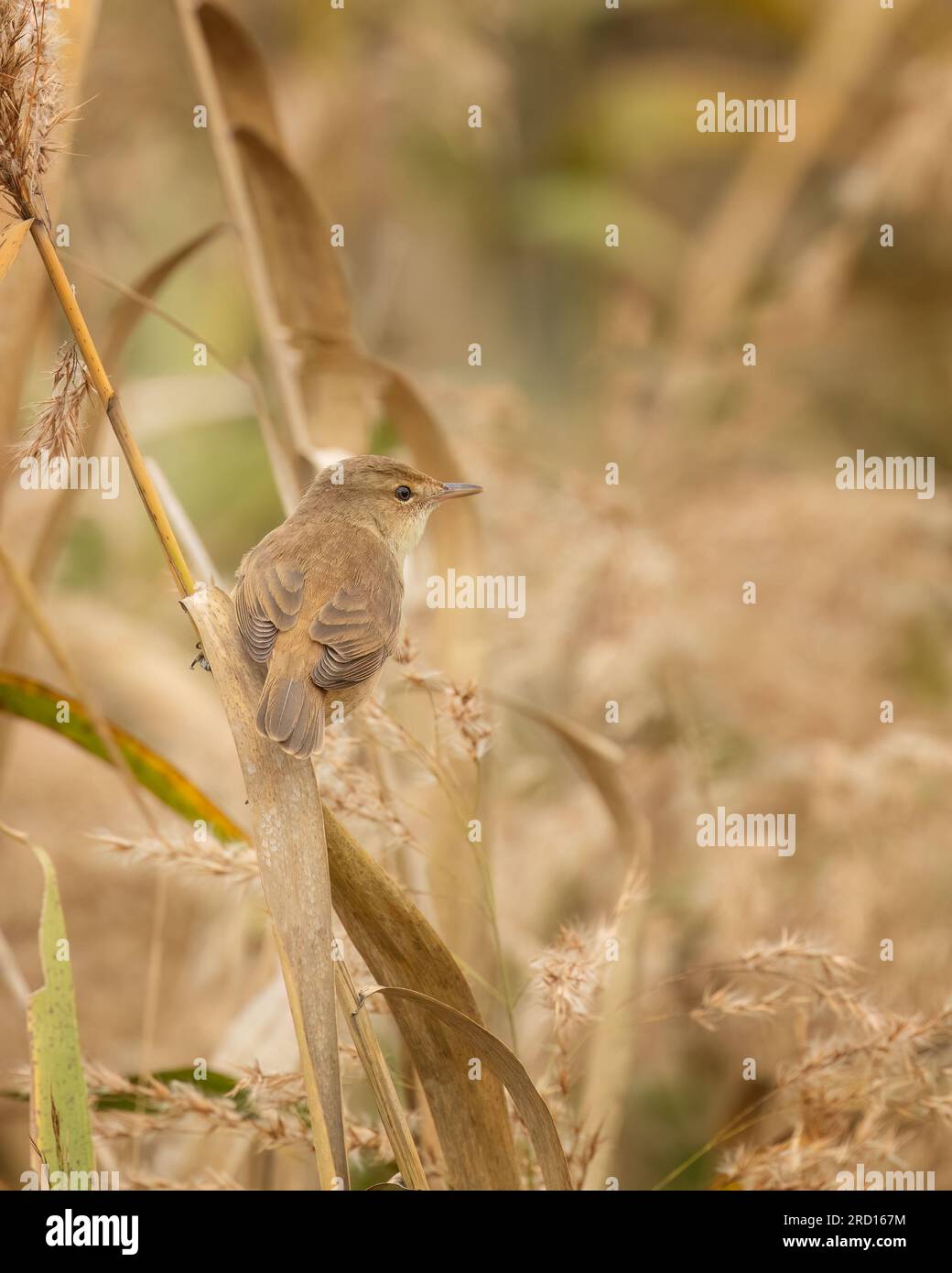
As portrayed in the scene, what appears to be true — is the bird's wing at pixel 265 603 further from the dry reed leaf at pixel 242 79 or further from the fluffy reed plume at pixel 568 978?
the dry reed leaf at pixel 242 79

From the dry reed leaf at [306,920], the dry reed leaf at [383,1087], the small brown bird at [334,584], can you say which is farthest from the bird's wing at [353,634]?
the dry reed leaf at [383,1087]

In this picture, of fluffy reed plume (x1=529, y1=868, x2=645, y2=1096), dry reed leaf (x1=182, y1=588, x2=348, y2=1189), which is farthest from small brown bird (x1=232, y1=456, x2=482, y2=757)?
fluffy reed plume (x1=529, y1=868, x2=645, y2=1096)

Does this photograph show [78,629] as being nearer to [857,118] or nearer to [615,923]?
[615,923]

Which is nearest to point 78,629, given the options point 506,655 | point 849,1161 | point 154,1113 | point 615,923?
point 506,655

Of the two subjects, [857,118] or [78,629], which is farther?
[857,118]

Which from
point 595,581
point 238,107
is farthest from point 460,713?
point 595,581

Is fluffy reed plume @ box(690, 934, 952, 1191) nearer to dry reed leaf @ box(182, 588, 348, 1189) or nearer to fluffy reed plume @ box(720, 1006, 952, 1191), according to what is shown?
fluffy reed plume @ box(720, 1006, 952, 1191)

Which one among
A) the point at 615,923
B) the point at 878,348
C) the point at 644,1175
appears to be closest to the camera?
the point at 615,923
